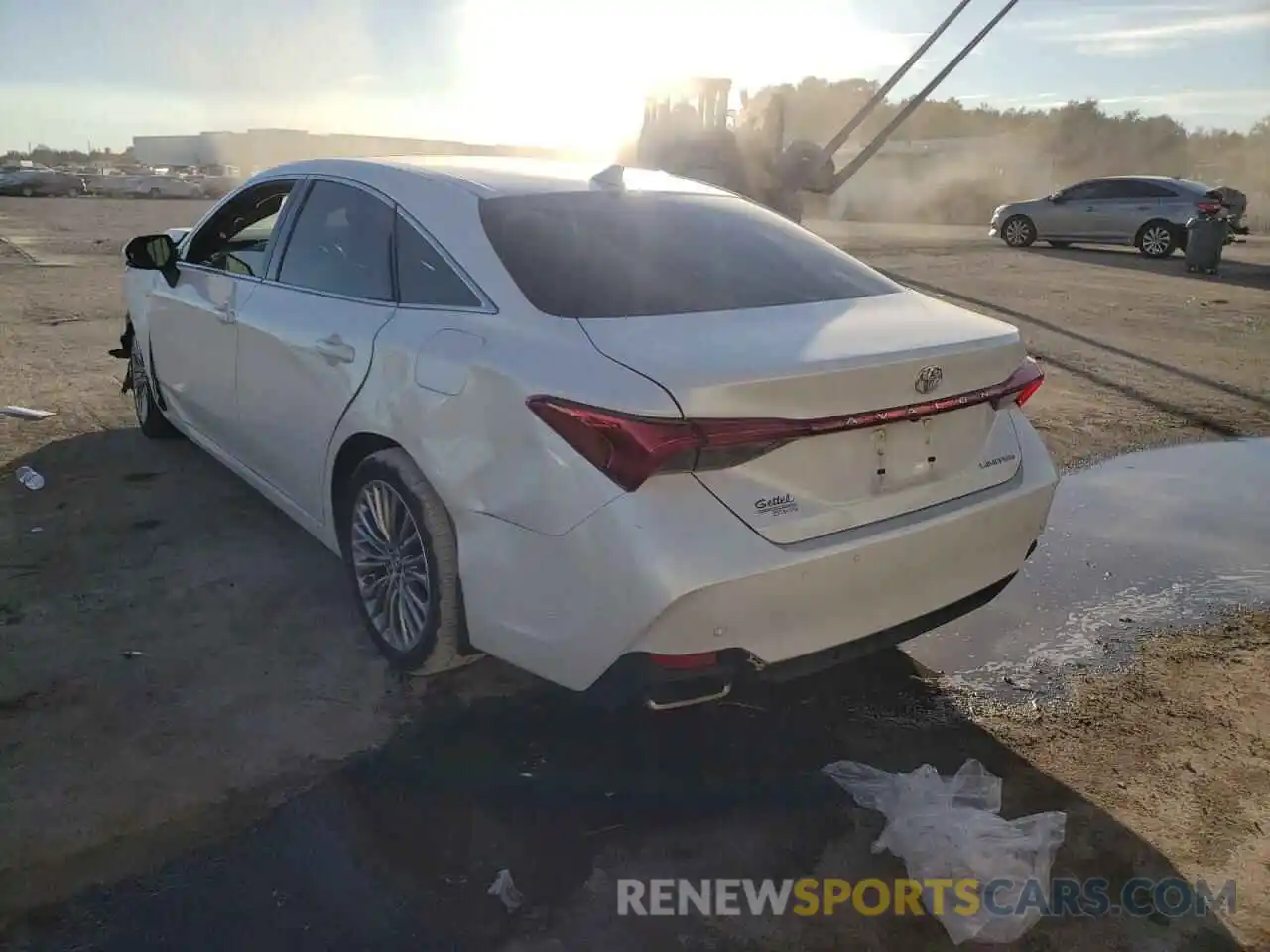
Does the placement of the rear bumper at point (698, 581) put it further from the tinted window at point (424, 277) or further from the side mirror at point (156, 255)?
the side mirror at point (156, 255)

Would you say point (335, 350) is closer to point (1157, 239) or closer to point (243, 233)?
point (243, 233)

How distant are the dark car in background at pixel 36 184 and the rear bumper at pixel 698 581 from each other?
155ft

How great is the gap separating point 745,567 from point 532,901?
0.93m

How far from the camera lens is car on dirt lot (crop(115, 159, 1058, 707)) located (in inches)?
94.0

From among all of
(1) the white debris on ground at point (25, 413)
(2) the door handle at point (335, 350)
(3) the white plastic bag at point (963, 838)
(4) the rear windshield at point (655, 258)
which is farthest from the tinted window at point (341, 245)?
(1) the white debris on ground at point (25, 413)

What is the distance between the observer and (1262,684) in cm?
346

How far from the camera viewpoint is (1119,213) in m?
20.0

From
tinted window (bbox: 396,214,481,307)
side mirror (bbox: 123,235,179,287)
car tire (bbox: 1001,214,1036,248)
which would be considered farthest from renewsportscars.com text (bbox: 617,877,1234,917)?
car tire (bbox: 1001,214,1036,248)

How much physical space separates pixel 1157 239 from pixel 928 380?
64.5 feet

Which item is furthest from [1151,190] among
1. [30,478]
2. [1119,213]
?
[30,478]

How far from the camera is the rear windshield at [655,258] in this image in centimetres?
293

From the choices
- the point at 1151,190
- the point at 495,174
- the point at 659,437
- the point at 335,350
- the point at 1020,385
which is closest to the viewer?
the point at 659,437

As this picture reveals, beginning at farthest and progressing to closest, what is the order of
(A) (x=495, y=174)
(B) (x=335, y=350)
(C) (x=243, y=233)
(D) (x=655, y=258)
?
(C) (x=243, y=233) < (A) (x=495, y=174) < (B) (x=335, y=350) < (D) (x=655, y=258)

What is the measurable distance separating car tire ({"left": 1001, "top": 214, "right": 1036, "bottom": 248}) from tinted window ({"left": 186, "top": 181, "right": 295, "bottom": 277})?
20154mm
